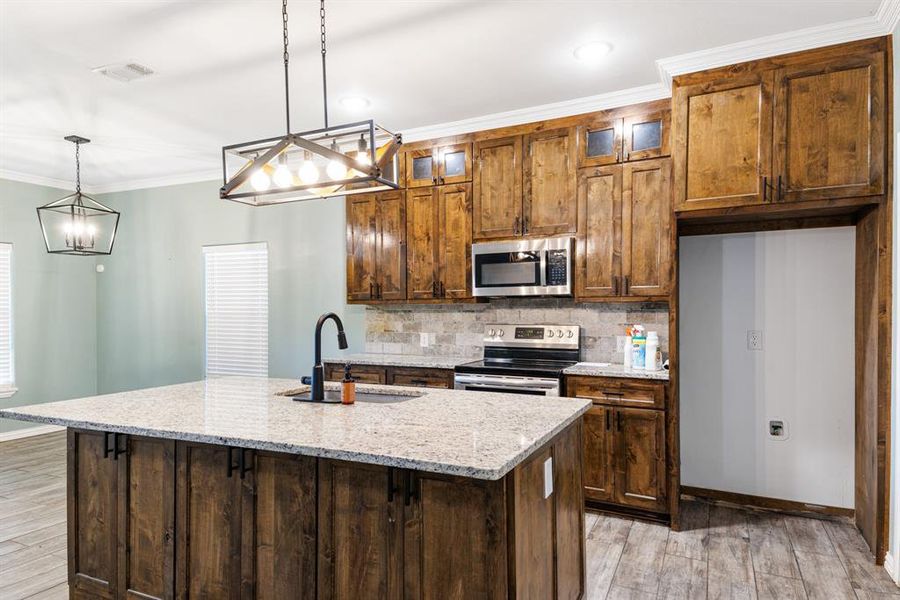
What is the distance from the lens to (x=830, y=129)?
9.51 ft

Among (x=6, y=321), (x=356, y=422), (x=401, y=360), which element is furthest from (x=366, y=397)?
(x=6, y=321)

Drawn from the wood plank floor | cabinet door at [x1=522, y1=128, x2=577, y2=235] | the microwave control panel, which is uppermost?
cabinet door at [x1=522, y1=128, x2=577, y2=235]

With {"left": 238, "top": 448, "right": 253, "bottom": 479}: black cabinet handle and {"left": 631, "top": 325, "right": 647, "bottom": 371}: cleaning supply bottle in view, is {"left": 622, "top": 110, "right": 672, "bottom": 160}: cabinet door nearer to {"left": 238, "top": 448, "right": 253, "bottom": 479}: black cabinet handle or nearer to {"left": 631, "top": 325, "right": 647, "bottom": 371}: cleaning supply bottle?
{"left": 631, "top": 325, "right": 647, "bottom": 371}: cleaning supply bottle

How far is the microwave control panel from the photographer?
12.6 ft

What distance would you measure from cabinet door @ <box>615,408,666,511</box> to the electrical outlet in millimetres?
878

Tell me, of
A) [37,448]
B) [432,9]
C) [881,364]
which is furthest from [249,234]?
[881,364]

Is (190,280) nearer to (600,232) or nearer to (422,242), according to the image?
(422,242)

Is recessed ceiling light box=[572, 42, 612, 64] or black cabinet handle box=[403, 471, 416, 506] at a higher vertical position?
recessed ceiling light box=[572, 42, 612, 64]

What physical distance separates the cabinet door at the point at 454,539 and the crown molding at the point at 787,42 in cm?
271

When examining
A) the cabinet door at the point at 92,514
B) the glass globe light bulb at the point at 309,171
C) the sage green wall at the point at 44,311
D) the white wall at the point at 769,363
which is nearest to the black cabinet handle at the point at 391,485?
the glass globe light bulb at the point at 309,171

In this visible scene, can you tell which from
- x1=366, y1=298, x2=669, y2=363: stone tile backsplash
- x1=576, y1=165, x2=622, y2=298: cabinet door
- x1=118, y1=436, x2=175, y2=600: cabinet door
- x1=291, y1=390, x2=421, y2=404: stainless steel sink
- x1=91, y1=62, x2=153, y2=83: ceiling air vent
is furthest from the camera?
x1=366, y1=298, x2=669, y2=363: stone tile backsplash

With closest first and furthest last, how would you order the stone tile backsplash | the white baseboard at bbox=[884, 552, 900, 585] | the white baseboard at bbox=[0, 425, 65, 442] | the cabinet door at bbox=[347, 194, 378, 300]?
1. the white baseboard at bbox=[884, 552, 900, 585]
2. the stone tile backsplash
3. the cabinet door at bbox=[347, 194, 378, 300]
4. the white baseboard at bbox=[0, 425, 65, 442]

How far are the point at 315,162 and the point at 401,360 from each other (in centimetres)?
221

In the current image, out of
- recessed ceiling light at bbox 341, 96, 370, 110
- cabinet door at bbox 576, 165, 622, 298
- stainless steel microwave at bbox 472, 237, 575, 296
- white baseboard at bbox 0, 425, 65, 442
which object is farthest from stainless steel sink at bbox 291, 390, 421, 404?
white baseboard at bbox 0, 425, 65, 442
